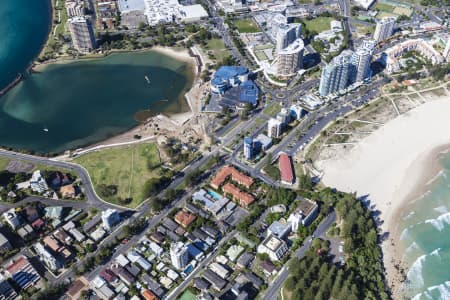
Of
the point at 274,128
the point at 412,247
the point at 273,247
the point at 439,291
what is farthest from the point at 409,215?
the point at 274,128

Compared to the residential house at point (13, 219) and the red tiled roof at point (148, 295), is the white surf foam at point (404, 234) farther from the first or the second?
the residential house at point (13, 219)

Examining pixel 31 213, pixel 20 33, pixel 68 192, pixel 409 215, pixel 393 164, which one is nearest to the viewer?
pixel 31 213

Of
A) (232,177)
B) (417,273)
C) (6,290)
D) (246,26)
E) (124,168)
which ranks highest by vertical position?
(246,26)

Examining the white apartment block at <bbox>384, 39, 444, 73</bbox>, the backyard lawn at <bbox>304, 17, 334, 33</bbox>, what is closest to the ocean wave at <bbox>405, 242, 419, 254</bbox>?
the white apartment block at <bbox>384, 39, 444, 73</bbox>

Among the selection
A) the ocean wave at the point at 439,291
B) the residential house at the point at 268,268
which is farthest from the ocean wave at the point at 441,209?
the residential house at the point at 268,268

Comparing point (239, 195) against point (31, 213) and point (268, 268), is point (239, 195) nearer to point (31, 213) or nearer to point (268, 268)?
point (268, 268)

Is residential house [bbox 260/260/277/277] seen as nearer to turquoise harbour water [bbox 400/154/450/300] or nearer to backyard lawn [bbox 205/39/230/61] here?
turquoise harbour water [bbox 400/154/450/300]
